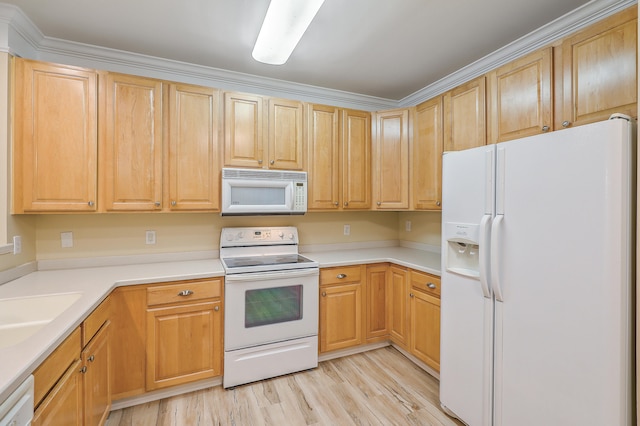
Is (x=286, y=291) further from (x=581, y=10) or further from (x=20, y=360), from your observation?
(x=581, y=10)

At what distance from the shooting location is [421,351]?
2492 millimetres

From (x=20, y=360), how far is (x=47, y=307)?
824 mm

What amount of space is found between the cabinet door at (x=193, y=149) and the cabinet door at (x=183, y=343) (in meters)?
0.78

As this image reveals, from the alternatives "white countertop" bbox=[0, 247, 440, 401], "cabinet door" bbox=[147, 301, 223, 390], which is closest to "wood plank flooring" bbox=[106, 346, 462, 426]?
"cabinet door" bbox=[147, 301, 223, 390]

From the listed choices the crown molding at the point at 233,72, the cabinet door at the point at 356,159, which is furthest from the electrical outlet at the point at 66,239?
the cabinet door at the point at 356,159

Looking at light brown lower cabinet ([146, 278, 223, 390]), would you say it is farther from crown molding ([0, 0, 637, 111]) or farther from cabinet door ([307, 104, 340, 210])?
crown molding ([0, 0, 637, 111])

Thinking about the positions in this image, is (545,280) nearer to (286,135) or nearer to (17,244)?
(286,135)

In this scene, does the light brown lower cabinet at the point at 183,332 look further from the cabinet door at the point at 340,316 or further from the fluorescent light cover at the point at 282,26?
the fluorescent light cover at the point at 282,26

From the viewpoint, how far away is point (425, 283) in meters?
2.42

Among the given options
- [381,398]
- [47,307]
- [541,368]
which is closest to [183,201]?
[47,307]

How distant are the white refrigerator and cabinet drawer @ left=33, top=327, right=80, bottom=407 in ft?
6.39

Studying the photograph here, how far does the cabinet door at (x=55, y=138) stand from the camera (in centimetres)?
196

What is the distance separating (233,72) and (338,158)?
122cm

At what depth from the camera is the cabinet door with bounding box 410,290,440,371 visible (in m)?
2.34
